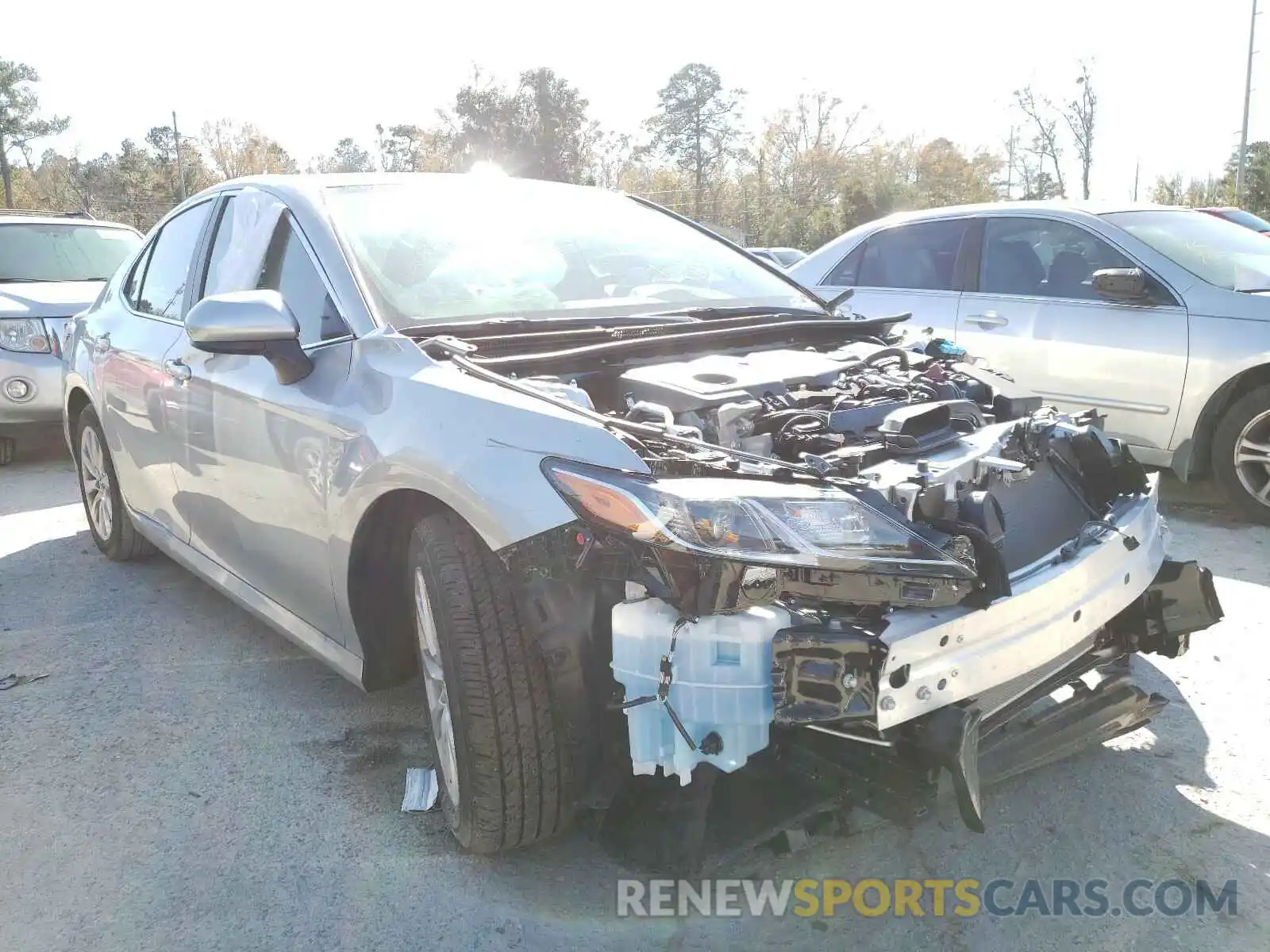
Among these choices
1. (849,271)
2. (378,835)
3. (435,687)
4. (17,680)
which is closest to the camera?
(435,687)

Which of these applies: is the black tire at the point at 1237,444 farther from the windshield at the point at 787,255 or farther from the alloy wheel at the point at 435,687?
the windshield at the point at 787,255

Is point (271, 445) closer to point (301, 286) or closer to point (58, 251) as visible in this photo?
point (301, 286)

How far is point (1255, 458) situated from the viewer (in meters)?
4.73

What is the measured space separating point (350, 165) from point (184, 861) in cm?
4982

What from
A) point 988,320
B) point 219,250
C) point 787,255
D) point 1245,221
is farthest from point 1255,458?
point 787,255

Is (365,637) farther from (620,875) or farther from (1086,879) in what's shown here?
(1086,879)

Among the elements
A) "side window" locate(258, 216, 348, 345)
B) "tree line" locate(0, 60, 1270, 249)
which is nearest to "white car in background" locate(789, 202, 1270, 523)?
"side window" locate(258, 216, 348, 345)

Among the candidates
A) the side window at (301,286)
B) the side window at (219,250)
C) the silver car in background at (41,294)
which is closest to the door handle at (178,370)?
the side window at (219,250)

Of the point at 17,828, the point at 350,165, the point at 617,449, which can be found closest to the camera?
the point at 617,449

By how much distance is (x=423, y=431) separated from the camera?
7.38ft

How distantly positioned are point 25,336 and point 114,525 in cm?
340

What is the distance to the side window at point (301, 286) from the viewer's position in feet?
9.02

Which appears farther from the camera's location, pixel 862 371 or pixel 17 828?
pixel 862 371

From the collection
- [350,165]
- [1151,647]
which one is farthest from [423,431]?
[350,165]
